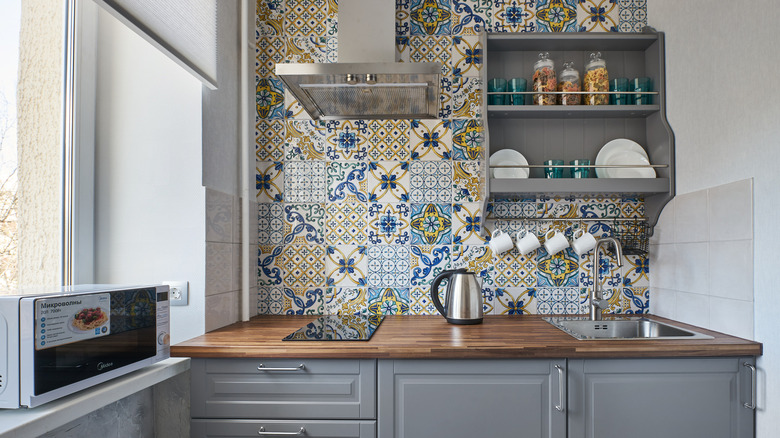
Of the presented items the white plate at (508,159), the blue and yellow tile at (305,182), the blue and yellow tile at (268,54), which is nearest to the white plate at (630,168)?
the white plate at (508,159)

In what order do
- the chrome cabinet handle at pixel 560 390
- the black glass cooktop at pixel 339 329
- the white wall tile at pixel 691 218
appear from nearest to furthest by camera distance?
the chrome cabinet handle at pixel 560 390, the black glass cooktop at pixel 339 329, the white wall tile at pixel 691 218

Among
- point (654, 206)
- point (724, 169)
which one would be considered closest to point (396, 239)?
point (654, 206)

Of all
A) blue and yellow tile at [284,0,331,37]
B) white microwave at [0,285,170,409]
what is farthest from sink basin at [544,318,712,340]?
blue and yellow tile at [284,0,331,37]

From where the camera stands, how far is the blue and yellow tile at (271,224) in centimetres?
235

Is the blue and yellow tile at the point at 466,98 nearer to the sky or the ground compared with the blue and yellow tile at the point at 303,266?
nearer to the sky

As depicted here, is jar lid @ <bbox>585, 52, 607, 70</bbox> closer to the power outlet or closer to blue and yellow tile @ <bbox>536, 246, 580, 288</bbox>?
blue and yellow tile @ <bbox>536, 246, 580, 288</bbox>

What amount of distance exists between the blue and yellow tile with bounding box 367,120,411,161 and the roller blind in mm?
740

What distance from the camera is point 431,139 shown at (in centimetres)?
232

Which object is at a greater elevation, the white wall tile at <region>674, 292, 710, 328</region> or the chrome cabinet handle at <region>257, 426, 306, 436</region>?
the white wall tile at <region>674, 292, 710, 328</region>

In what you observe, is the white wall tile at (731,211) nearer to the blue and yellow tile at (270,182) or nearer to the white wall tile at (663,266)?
the white wall tile at (663,266)

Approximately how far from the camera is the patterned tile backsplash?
230 centimetres

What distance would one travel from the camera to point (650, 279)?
229 cm

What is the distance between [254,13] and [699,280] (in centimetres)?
228

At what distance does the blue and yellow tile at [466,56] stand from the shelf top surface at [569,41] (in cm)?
9
